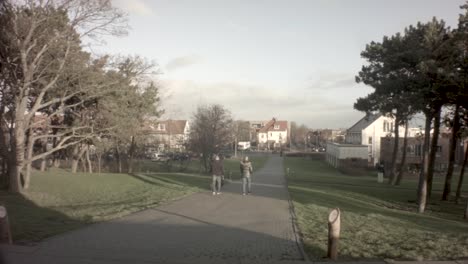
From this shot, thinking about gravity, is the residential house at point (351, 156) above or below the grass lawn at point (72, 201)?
above

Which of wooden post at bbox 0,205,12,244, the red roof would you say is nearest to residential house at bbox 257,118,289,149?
the red roof

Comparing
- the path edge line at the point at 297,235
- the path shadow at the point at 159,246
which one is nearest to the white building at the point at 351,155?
the path edge line at the point at 297,235

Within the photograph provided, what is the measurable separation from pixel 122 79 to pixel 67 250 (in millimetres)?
17869

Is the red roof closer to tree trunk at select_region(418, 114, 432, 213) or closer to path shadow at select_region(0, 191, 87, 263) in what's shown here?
tree trunk at select_region(418, 114, 432, 213)

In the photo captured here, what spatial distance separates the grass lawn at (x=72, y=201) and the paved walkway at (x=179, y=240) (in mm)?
732

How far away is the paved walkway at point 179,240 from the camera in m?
8.33

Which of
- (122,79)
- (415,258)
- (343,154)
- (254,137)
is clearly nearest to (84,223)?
(415,258)

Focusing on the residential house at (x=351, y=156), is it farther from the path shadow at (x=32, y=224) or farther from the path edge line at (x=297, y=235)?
the path shadow at (x=32, y=224)

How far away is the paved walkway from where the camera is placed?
8.33m

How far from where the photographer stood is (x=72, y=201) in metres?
18.7

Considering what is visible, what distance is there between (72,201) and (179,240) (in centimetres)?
1010

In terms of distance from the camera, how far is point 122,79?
2562 cm

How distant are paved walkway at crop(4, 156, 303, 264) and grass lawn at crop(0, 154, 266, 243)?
0.73 m

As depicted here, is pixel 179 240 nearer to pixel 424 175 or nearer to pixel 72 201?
pixel 72 201
